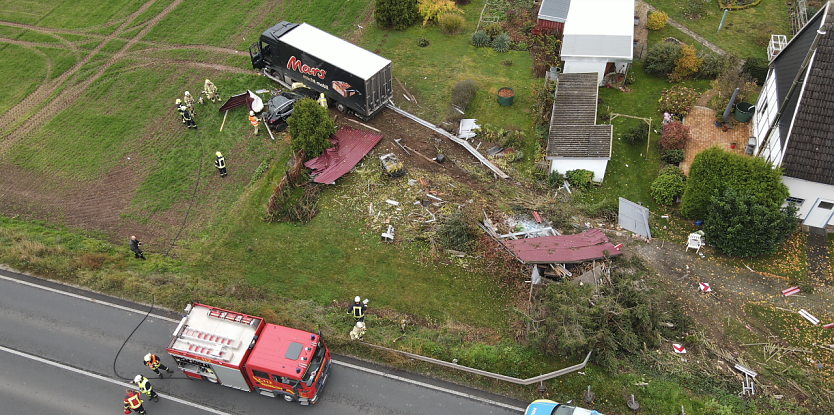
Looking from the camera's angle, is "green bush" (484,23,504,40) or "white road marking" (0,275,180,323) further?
"green bush" (484,23,504,40)

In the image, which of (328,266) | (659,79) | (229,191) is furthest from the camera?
(659,79)

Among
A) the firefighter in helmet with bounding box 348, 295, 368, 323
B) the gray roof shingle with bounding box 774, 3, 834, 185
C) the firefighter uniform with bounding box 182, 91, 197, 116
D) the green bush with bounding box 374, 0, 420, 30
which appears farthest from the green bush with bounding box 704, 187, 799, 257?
the firefighter uniform with bounding box 182, 91, 197, 116

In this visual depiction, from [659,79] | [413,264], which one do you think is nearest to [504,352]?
[413,264]

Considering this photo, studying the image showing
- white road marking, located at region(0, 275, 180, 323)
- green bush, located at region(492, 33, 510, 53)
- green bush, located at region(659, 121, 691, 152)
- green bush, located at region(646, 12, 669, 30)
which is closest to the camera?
Result: white road marking, located at region(0, 275, 180, 323)

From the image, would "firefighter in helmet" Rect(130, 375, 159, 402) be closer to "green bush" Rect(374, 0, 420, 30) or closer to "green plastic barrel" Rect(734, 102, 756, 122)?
"green bush" Rect(374, 0, 420, 30)

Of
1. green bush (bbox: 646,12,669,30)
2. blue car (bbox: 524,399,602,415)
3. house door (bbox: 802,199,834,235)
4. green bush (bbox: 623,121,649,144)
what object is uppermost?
green bush (bbox: 646,12,669,30)

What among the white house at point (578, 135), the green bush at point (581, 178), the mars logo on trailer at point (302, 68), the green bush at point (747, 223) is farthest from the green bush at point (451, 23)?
the green bush at point (747, 223)

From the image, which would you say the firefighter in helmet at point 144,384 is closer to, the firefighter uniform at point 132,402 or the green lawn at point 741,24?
the firefighter uniform at point 132,402

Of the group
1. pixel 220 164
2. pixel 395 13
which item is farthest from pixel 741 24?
pixel 220 164

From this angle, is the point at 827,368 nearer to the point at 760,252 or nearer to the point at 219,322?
the point at 760,252
